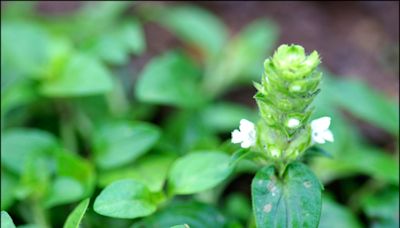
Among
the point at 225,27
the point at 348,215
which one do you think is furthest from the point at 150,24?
the point at 348,215

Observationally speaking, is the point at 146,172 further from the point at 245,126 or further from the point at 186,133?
the point at 245,126

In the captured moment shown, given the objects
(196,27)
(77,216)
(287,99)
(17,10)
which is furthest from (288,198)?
(17,10)

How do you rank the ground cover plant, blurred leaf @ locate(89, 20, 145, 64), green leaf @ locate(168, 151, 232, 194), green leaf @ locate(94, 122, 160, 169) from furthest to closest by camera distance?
blurred leaf @ locate(89, 20, 145, 64), green leaf @ locate(94, 122, 160, 169), green leaf @ locate(168, 151, 232, 194), the ground cover plant

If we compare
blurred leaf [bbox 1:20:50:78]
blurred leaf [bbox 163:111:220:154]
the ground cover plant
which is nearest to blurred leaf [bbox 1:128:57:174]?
the ground cover plant

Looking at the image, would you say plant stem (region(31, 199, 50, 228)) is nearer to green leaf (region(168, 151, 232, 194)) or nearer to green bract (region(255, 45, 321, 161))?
green leaf (region(168, 151, 232, 194))

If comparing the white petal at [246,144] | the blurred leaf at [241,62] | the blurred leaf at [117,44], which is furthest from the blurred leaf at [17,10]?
the white petal at [246,144]

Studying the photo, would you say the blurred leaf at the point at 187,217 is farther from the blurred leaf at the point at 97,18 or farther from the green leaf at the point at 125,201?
the blurred leaf at the point at 97,18

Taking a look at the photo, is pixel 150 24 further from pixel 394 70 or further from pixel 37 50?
pixel 394 70
